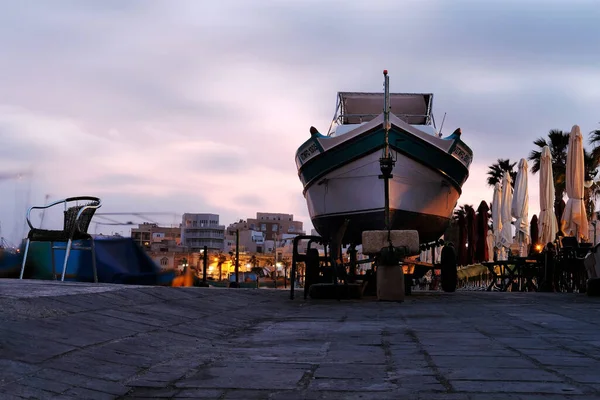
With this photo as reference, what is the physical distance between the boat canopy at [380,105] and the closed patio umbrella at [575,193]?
3.61 meters

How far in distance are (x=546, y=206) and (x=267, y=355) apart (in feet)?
54.9

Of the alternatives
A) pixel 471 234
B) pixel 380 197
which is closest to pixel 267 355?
pixel 380 197

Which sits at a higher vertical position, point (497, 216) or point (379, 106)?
point (379, 106)

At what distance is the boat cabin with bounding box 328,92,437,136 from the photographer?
1672cm

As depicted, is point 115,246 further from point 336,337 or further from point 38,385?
point 38,385

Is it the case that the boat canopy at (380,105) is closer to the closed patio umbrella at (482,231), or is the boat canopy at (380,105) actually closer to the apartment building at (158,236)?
the closed patio umbrella at (482,231)

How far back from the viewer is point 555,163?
3488cm

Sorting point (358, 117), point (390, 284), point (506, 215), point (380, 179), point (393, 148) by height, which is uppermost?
point (358, 117)

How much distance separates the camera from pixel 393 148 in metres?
12.3

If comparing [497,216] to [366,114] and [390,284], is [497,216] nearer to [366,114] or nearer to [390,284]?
[366,114]

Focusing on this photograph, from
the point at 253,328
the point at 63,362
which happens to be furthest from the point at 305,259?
the point at 63,362

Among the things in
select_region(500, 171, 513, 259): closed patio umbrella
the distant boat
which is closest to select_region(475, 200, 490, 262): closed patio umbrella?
select_region(500, 171, 513, 259): closed patio umbrella

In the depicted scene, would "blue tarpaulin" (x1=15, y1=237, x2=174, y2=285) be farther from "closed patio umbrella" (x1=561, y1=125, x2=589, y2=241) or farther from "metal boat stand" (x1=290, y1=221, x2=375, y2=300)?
"closed patio umbrella" (x1=561, y1=125, x2=589, y2=241)

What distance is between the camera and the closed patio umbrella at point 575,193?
1548 cm
